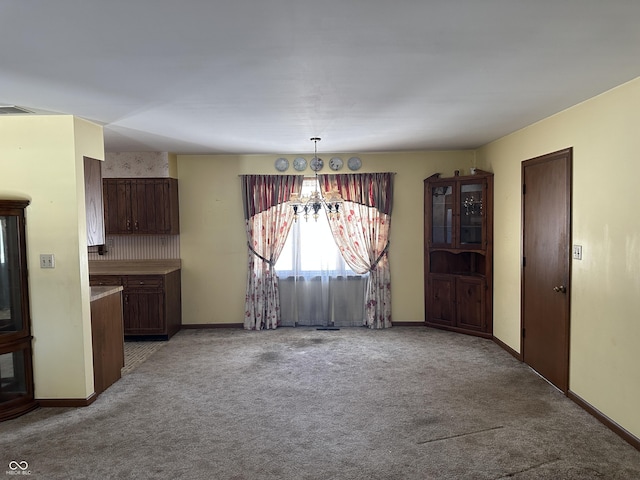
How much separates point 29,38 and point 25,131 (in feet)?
6.17

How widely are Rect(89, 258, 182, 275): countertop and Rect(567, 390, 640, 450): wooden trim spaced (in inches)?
189

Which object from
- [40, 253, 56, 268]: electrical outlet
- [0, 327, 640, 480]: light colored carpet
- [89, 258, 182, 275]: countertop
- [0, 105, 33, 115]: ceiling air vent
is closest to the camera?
[0, 327, 640, 480]: light colored carpet

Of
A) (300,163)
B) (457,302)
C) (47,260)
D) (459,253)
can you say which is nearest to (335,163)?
(300,163)

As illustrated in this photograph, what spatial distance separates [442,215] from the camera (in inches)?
243

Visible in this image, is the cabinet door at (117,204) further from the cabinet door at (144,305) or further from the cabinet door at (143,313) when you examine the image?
the cabinet door at (143,313)

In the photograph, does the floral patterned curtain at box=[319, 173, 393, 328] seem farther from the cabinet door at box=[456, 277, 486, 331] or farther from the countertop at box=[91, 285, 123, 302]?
the countertop at box=[91, 285, 123, 302]

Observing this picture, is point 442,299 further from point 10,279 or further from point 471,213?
point 10,279

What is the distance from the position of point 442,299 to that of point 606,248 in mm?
3029

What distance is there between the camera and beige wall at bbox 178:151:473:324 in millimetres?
6422

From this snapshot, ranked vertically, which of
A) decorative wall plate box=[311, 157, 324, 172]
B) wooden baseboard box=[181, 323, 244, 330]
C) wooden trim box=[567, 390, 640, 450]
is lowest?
wooden trim box=[567, 390, 640, 450]

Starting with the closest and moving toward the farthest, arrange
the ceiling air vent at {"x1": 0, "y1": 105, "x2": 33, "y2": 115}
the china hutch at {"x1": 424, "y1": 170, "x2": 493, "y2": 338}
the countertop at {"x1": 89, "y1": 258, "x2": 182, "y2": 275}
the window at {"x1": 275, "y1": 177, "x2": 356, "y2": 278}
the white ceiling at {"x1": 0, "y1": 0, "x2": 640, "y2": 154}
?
the white ceiling at {"x1": 0, "y1": 0, "x2": 640, "y2": 154} < the ceiling air vent at {"x1": 0, "y1": 105, "x2": 33, "y2": 115} < the china hutch at {"x1": 424, "y1": 170, "x2": 493, "y2": 338} < the countertop at {"x1": 89, "y1": 258, "x2": 182, "y2": 275} < the window at {"x1": 275, "y1": 177, "x2": 356, "y2": 278}

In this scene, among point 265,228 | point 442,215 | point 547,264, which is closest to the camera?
point 547,264
